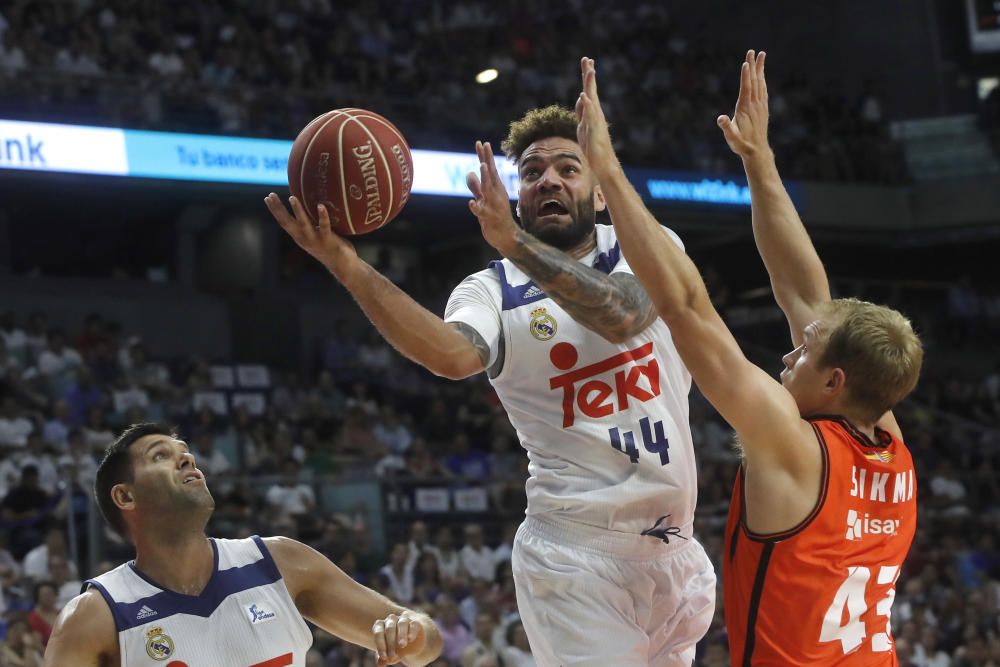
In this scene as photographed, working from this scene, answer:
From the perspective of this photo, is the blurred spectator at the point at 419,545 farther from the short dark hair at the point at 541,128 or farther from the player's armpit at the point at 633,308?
the player's armpit at the point at 633,308

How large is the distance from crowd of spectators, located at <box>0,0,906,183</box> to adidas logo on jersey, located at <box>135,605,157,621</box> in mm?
11498

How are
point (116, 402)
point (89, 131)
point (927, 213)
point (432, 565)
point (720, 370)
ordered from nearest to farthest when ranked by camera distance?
point (720, 370), point (432, 565), point (116, 402), point (89, 131), point (927, 213)

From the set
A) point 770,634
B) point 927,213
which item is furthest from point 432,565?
point 927,213

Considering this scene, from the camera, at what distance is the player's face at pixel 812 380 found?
3.65 meters

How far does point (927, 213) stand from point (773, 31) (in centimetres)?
559

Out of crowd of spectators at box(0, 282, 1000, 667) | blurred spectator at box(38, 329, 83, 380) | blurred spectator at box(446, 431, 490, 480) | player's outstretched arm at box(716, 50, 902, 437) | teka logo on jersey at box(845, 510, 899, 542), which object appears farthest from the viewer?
blurred spectator at box(446, 431, 490, 480)

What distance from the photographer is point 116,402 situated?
1387 cm

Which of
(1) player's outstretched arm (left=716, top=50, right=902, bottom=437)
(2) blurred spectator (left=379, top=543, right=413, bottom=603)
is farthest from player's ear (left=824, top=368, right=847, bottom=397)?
(2) blurred spectator (left=379, top=543, right=413, bottom=603)

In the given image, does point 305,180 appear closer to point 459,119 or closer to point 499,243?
point 499,243

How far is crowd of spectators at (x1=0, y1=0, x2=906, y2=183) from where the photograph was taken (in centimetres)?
1578

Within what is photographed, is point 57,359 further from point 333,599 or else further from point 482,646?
point 333,599

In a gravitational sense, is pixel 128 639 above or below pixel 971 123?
below

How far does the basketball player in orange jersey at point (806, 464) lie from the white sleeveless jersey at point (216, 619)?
1509 millimetres

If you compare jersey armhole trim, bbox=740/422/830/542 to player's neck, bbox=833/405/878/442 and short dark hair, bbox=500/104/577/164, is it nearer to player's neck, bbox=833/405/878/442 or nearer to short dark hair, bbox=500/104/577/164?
player's neck, bbox=833/405/878/442
